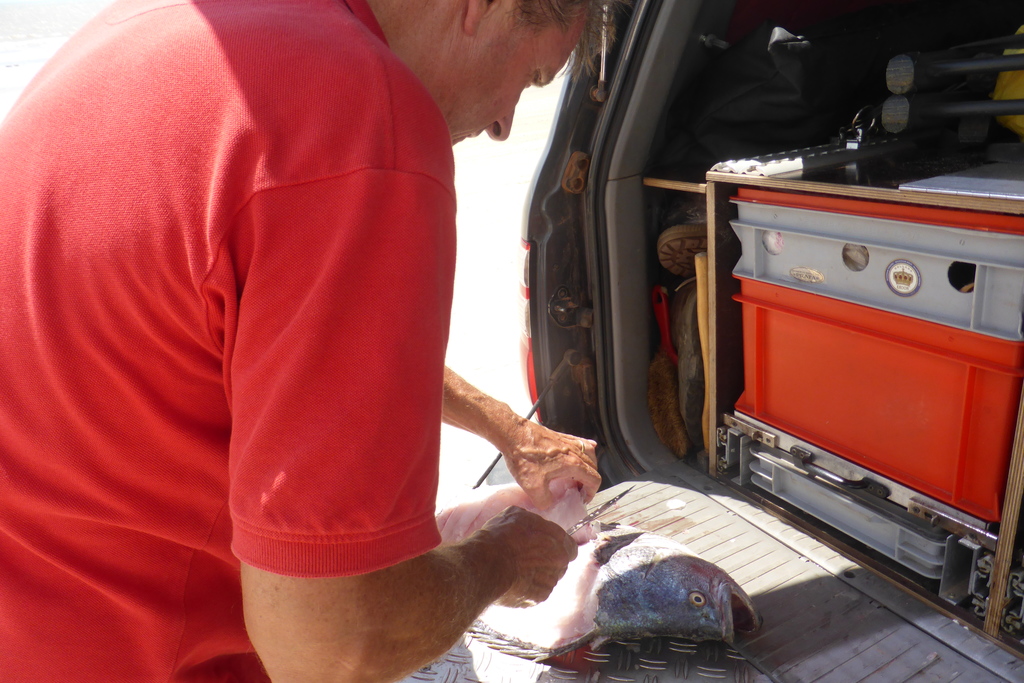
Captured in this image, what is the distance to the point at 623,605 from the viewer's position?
84.4 inches

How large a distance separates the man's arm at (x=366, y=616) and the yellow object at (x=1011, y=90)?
2161 millimetres

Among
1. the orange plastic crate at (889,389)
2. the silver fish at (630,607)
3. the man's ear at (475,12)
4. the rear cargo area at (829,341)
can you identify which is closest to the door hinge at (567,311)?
the rear cargo area at (829,341)

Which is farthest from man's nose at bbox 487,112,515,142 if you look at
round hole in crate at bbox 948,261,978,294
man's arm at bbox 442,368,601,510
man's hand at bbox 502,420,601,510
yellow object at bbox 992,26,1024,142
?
yellow object at bbox 992,26,1024,142

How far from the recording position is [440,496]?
3.99 metres

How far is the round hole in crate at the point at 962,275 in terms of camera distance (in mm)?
1819

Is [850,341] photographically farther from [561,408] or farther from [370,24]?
[370,24]

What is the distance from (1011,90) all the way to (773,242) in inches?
35.0

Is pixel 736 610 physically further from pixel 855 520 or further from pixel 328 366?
pixel 328 366

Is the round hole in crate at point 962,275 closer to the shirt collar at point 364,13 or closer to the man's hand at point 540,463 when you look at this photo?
the man's hand at point 540,463

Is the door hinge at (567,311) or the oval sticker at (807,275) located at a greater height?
Answer: the oval sticker at (807,275)

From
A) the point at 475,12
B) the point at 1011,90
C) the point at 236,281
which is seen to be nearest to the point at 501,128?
the point at 475,12

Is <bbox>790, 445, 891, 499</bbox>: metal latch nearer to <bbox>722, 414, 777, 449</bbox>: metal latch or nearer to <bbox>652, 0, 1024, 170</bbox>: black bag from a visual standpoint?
<bbox>722, 414, 777, 449</bbox>: metal latch

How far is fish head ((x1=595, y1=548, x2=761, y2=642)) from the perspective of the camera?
6.70ft

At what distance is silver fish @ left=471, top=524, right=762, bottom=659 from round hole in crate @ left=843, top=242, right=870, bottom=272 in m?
0.88
